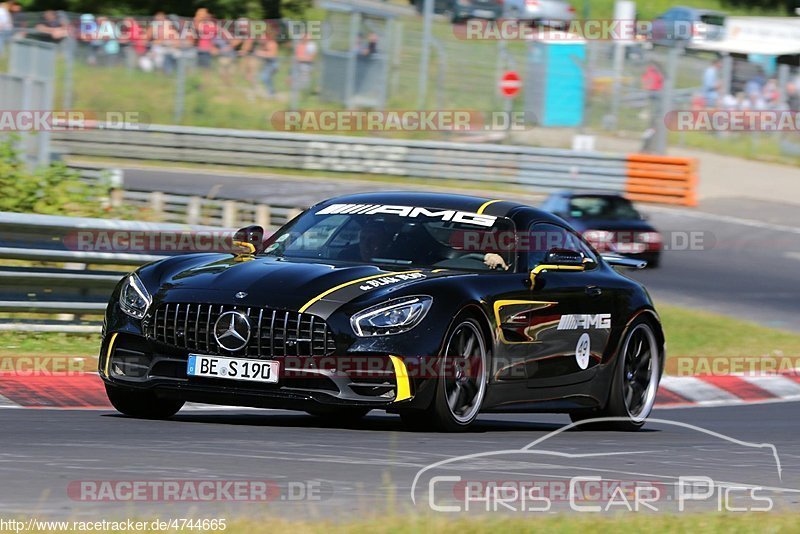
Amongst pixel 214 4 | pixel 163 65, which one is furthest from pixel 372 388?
pixel 214 4

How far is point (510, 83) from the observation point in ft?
102

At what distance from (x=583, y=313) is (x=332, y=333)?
216cm

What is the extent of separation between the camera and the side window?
8766 mm

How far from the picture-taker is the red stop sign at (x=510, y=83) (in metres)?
31.0

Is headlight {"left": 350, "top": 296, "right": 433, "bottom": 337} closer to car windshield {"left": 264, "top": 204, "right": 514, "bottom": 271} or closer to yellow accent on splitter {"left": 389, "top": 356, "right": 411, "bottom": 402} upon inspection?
yellow accent on splitter {"left": 389, "top": 356, "right": 411, "bottom": 402}

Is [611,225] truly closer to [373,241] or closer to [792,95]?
[792,95]

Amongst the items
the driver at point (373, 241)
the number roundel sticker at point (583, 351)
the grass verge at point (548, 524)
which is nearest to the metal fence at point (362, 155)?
the number roundel sticker at point (583, 351)

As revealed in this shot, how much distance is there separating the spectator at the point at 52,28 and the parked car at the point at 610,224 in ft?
42.2

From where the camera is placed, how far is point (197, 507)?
5250 millimetres

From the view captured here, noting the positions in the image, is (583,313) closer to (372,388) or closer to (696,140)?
(372,388)

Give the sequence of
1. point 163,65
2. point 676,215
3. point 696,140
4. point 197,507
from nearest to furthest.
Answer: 1. point 197,507
2. point 676,215
3. point 163,65
4. point 696,140

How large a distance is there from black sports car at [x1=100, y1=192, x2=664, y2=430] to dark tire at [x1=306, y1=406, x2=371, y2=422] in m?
0.03

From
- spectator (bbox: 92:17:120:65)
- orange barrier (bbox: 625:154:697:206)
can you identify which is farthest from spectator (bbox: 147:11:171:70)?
orange barrier (bbox: 625:154:697:206)

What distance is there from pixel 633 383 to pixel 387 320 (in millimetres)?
2772
